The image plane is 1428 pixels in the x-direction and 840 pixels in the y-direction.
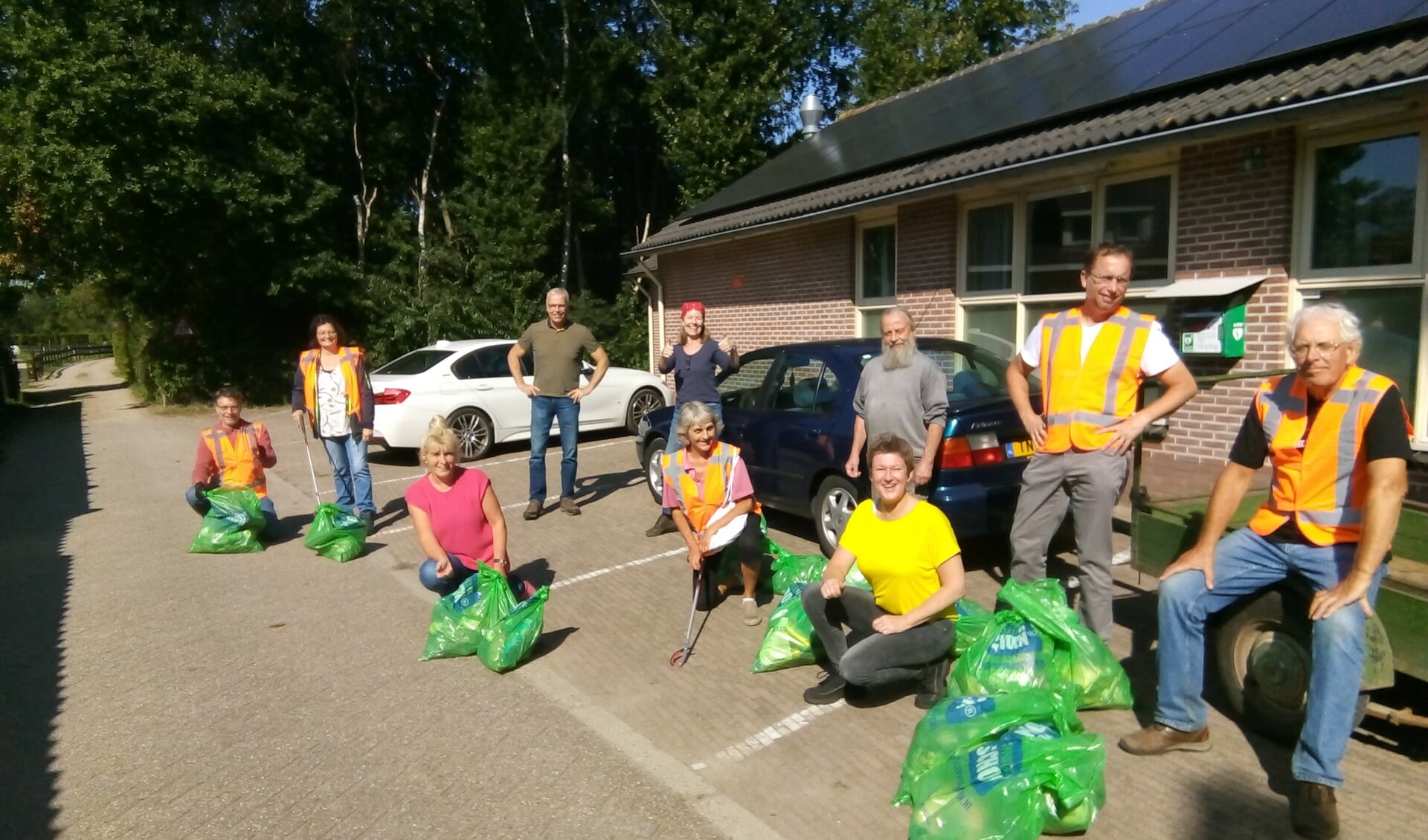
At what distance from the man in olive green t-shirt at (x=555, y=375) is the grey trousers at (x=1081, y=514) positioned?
434 cm

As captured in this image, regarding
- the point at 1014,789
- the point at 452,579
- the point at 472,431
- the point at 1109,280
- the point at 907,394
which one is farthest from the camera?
the point at 472,431

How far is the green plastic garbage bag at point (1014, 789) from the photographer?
2.87 metres

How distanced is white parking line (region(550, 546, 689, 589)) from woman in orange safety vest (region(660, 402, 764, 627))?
1.28 metres

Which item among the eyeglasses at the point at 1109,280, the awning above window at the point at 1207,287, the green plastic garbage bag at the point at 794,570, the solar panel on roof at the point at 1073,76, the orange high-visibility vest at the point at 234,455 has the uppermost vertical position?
the solar panel on roof at the point at 1073,76

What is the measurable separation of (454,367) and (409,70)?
47.8ft

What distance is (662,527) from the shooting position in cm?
734

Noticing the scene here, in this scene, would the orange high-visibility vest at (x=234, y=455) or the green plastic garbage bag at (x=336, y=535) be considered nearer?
the green plastic garbage bag at (x=336, y=535)

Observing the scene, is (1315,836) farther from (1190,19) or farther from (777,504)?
(1190,19)

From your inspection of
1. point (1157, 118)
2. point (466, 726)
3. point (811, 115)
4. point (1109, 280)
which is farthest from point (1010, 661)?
point (811, 115)

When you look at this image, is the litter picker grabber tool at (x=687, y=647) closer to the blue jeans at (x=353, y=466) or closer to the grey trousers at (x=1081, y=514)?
the grey trousers at (x=1081, y=514)

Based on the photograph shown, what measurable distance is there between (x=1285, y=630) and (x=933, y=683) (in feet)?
4.46

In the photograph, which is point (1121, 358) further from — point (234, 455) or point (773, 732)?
point (234, 455)

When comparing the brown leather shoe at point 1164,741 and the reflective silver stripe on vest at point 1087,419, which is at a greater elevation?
the reflective silver stripe on vest at point 1087,419

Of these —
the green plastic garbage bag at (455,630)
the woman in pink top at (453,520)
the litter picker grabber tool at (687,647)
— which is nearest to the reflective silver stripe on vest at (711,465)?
the litter picker grabber tool at (687,647)
